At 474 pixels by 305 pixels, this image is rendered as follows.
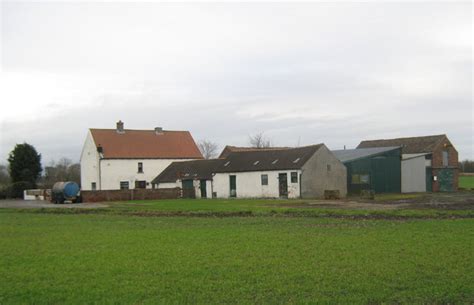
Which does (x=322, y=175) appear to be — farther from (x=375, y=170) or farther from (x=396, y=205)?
(x=396, y=205)

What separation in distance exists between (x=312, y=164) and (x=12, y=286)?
4030cm

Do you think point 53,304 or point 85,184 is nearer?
point 53,304

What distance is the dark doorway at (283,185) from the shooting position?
50.1 meters

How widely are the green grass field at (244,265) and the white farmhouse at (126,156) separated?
45.1 m

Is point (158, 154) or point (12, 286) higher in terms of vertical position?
point (158, 154)

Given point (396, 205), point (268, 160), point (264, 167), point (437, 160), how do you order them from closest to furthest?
point (396, 205) → point (264, 167) → point (268, 160) → point (437, 160)

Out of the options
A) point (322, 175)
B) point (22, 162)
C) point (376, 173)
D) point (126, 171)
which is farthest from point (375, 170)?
point (22, 162)

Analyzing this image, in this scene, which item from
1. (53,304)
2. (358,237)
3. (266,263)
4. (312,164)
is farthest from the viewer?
(312,164)

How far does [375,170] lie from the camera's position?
55844 mm

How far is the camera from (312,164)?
4978 cm

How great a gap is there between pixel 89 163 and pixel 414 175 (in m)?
37.7

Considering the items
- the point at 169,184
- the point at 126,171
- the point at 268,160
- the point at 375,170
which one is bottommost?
the point at 169,184

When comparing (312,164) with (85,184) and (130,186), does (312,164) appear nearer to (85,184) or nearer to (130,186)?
(130,186)

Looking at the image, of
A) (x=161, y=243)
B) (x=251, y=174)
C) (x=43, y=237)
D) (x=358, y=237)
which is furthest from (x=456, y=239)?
(x=251, y=174)
